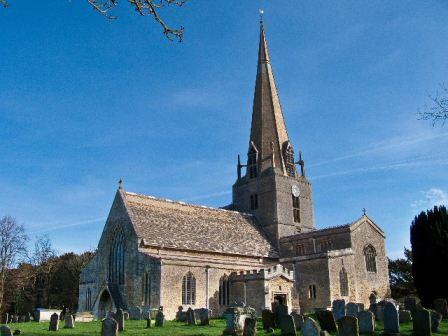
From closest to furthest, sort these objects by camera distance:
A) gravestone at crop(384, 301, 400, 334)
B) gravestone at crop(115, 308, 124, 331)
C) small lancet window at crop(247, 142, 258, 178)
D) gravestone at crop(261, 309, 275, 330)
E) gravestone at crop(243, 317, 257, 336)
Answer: gravestone at crop(384, 301, 400, 334)
gravestone at crop(243, 317, 257, 336)
gravestone at crop(261, 309, 275, 330)
gravestone at crop(115, 308, 124, 331)
small lancet window at crop(247, 142, 258, 178)

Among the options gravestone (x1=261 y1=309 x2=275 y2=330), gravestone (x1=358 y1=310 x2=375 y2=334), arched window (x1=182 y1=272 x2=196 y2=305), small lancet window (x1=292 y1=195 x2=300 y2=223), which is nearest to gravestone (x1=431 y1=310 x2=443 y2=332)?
gravestone (x1=358 y1=310 x2=375 y2=334)

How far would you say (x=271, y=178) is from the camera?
1684 inches

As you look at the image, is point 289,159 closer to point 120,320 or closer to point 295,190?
point 295,190

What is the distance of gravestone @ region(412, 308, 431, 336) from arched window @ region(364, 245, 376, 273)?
23.9 meters

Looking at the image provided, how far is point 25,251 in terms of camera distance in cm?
4519

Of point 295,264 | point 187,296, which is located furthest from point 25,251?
point 295,264

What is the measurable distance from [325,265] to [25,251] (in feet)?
92.1

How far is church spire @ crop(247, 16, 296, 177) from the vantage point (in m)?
44.5

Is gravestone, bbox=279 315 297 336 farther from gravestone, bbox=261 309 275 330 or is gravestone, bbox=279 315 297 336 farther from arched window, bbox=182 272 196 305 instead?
arched window, bbox=182 272 196 305

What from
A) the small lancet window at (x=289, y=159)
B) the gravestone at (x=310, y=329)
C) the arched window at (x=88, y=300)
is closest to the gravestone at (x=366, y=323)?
the gravestone at (x=310, y=329)

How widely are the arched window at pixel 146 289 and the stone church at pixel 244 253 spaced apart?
64 mm

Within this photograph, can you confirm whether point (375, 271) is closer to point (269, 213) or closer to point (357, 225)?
point (357, 225)

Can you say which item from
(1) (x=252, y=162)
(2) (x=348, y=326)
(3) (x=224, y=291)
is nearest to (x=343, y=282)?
(3) (x=224, y=291)

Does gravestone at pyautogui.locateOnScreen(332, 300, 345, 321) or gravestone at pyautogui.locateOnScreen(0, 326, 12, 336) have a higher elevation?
gravestone at pyautogui.locateOnScreen(332, 300, 345, 321)
